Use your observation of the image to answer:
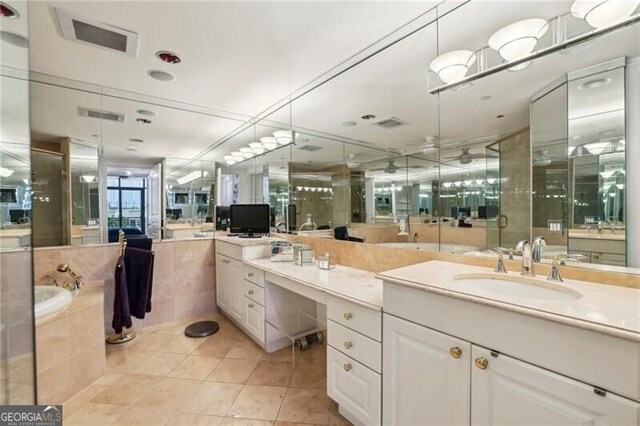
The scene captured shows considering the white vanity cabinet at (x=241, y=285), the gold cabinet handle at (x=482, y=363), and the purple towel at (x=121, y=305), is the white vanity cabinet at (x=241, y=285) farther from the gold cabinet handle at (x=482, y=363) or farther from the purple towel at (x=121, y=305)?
the gold cabinet handle at (x=482, y=363)

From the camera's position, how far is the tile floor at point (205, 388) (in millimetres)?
1739

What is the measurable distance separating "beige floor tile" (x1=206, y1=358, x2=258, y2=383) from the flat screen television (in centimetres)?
→ 143

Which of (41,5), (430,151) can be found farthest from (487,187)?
(41,5)

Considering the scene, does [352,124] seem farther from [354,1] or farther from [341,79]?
[354,1]

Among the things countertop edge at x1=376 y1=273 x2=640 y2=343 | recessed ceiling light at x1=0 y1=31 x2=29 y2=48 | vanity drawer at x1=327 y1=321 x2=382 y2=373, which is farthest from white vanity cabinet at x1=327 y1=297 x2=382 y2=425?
recessed ceiling light at x1=0 y1=31 x2=29 y2=48

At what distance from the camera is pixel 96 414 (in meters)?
1.78

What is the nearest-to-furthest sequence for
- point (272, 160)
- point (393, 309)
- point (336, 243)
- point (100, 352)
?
1. point (393, 309)
2. point (100, 352)
3. point (336, 243)
4. point (272, 160)

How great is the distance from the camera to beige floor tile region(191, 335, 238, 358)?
2.53 meters

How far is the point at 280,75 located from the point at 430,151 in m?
1.44

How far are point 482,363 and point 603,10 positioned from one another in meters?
1.62

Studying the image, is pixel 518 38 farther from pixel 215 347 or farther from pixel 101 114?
pixel 101 114

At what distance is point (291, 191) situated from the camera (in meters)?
3.22

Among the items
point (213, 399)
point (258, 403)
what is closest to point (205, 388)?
point (213, 399)

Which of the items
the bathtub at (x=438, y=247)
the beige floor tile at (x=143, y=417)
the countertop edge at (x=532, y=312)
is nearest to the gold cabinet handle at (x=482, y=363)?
the countertop edge at (x=532, y=312)
